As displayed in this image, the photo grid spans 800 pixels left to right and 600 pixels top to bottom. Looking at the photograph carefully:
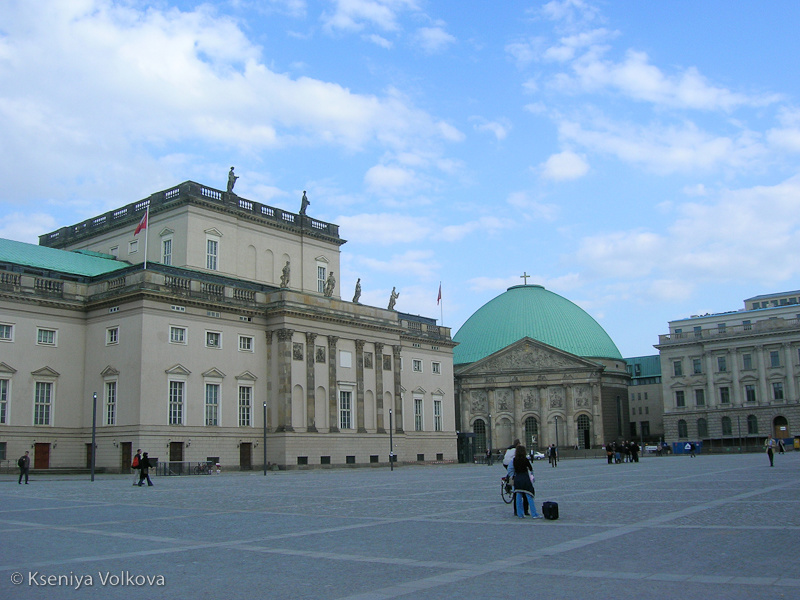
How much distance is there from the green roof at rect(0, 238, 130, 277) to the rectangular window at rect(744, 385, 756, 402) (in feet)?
266

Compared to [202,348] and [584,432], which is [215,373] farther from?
[584,432]

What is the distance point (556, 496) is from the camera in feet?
85.9

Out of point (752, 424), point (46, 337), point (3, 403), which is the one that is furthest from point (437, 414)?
point (752, 424)

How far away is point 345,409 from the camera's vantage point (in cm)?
6788

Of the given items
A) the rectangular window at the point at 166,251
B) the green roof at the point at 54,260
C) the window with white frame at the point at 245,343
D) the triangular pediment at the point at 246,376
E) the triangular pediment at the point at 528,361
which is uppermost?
the rectangular window at the point at 166,251

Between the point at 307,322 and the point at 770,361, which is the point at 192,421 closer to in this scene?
the point at 307,322

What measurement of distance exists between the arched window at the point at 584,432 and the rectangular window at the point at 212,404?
6698 centimetres

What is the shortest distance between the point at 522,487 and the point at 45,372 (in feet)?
145

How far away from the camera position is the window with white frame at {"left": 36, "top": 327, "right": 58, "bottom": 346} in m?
54.6

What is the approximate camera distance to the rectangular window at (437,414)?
265 feet

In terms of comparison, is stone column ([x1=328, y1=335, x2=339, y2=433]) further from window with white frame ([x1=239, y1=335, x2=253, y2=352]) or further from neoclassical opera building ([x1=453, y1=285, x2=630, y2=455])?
neoclassical opera building ([x1=453, y1=285, x2=630, y2=455])

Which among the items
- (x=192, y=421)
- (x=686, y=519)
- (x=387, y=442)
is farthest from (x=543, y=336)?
(x=686, y=519)

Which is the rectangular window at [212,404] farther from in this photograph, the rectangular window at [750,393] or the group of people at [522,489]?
the rectangular window at [750,393]

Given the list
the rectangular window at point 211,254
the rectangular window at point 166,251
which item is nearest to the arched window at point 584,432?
the rectangular window at point 211,254
